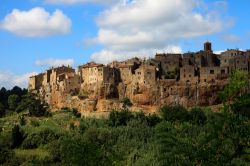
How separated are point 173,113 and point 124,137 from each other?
569 cm

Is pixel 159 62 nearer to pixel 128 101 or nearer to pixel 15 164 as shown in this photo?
pixel 128 101

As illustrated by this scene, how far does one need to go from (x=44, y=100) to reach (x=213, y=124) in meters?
51.8

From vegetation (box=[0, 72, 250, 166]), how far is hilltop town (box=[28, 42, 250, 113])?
1655 millimetres

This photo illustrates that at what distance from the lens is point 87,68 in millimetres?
59312

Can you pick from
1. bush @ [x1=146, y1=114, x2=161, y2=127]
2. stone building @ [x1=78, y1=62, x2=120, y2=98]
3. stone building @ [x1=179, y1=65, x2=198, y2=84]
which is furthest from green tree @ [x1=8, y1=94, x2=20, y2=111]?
stone building @ [x1=179, y1=65, x2=198, y2=84]

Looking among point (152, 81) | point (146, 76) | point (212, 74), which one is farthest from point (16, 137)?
point (212, 74)

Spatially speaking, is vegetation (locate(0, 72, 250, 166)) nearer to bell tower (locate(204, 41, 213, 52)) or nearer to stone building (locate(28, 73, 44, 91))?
stone building (locate(28, 73, 44, 91))

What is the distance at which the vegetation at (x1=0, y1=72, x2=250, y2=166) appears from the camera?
42.9 ft

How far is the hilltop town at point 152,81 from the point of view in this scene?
173ft

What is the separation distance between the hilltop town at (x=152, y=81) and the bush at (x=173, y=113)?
180 centimetres

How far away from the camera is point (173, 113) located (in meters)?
49.3

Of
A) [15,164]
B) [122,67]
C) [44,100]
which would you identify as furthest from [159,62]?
[15,164]

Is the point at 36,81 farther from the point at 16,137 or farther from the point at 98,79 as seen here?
the point at 16,137

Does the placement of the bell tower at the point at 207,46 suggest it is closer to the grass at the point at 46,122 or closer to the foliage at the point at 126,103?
the foliage at the point at 126,103
